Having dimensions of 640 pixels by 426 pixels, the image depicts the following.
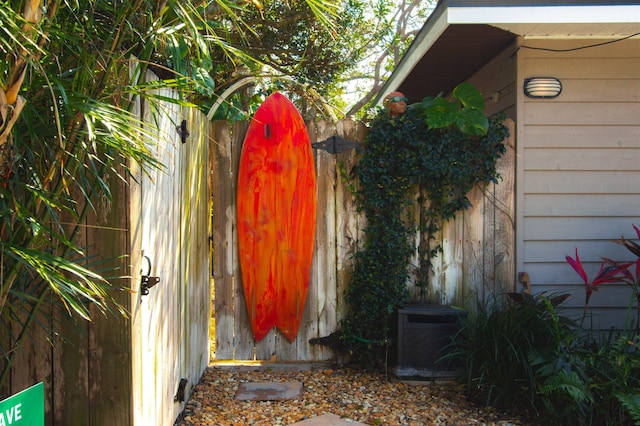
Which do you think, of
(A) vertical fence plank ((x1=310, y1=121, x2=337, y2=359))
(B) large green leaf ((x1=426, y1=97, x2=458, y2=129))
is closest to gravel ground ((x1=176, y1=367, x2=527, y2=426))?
(A) vertical fence plank ((x1=310, y1=121, x2=337, y2=359))

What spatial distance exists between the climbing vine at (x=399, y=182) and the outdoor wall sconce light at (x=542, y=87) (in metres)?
0.33

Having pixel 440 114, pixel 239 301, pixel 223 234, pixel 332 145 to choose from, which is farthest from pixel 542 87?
pixel 239 301

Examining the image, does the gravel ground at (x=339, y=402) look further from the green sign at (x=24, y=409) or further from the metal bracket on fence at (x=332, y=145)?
the green sign at (x=24, y=409)

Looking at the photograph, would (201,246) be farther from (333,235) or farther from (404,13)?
(404,13)

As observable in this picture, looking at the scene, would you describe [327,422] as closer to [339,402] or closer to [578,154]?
[339,402]

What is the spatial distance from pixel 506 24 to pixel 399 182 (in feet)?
3.92

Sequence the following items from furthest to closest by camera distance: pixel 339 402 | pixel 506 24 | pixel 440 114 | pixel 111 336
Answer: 1. pixel 440 114
2. pixel 506 24
3. pixel 339 402
4. pixel 111 336

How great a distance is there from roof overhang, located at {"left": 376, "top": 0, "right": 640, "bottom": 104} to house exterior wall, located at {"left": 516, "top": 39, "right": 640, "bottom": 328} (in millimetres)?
190

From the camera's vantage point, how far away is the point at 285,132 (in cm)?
399

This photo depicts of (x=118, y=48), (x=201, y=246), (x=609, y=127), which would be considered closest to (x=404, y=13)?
(x=609, y=127)

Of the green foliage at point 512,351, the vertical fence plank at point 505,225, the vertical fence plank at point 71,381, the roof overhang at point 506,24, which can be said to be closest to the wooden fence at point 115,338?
the vertical fence plank at point 71,381

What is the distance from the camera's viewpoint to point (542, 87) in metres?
3.94

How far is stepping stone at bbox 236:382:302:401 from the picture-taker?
3.49 meters

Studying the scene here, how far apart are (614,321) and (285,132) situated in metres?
2.67
